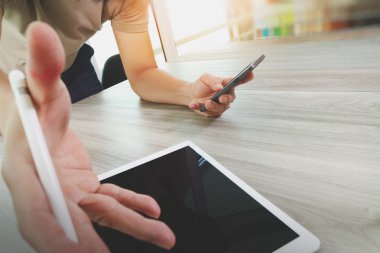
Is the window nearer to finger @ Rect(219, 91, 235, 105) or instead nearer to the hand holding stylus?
finger @ Rect(219, 91, 235, 105)

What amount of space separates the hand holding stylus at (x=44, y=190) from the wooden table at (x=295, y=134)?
16 cm

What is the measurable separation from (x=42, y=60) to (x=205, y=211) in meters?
0.30

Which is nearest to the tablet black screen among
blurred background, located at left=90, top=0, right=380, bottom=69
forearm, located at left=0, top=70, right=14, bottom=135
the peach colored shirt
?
forearm, located at left=0, top=70, right=14, bottom=135

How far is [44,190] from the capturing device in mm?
264

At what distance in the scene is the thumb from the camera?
0.79 ft

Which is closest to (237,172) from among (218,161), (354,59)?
(218,161)

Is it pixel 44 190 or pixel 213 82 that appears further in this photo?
pixel 213 82

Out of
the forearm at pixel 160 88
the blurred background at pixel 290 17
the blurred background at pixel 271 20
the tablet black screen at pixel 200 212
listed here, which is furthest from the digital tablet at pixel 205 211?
the blurred background at pixel 290 17

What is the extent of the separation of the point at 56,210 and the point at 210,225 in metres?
0.22

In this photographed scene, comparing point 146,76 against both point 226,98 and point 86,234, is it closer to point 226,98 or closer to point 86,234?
point 226,98

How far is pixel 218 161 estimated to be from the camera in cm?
56

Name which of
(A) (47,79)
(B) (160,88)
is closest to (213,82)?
(B) (160,88)

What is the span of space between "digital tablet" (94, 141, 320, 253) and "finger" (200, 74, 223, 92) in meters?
0.24

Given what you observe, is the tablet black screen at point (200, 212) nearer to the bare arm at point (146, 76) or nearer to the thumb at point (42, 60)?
the thumb at point (42, 60)
